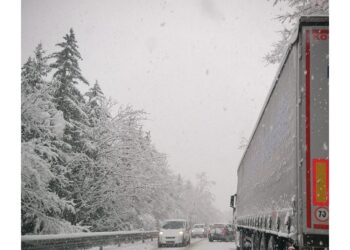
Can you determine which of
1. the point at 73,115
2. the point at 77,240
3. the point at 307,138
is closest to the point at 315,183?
the point at 307,138

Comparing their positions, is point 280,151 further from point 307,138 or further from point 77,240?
point 77,240

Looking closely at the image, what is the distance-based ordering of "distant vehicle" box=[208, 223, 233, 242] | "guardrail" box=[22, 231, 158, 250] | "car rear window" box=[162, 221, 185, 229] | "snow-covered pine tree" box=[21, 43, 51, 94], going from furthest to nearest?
"distant vehicle" box=[208, 223, 233, 242] < "car rear window" box=[162, 221, 185, 229] < "snow-covered pine tree" box=[21, 43, 51, 94] < "guardrail" box=[22, 231, 158, 250]

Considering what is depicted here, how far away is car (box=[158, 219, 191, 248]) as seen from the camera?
24734 mm

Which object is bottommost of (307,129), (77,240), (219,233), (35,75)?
(219,233)

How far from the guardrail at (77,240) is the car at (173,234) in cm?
224

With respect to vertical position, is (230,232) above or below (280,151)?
below

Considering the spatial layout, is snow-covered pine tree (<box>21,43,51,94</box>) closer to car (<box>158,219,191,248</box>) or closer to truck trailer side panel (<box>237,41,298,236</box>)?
car (<box>158,219,191,248</box>)

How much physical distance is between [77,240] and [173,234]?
731cm

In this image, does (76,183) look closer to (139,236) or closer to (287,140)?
(139,236)

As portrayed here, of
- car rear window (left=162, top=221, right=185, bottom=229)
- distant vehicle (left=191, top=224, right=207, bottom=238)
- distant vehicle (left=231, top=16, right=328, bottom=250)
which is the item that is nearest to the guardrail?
car rear window (left=162, top=221, right=185, bottom=229)

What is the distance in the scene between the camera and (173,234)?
24.8 metres

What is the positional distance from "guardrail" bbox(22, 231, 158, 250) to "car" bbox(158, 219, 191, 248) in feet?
7.36
